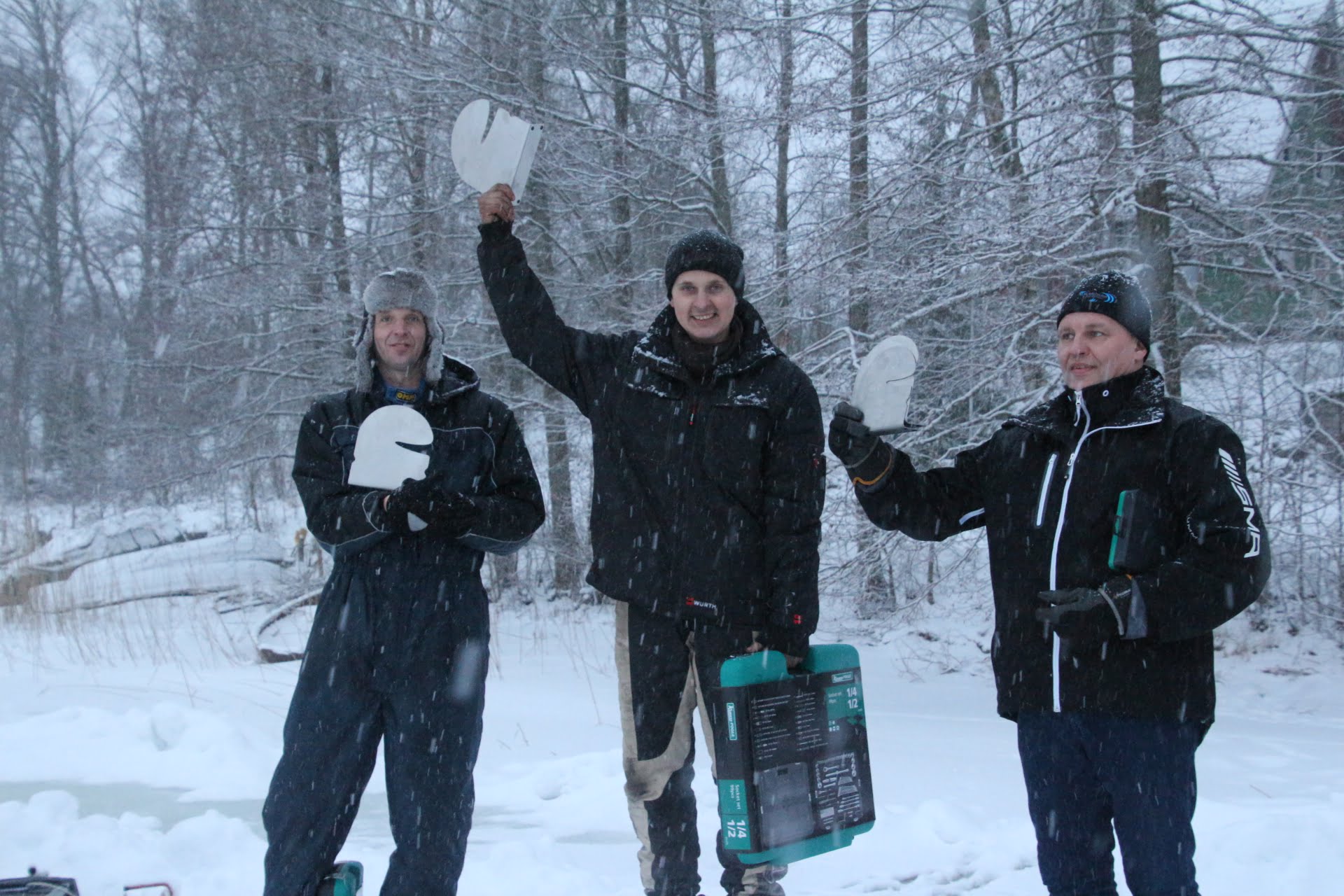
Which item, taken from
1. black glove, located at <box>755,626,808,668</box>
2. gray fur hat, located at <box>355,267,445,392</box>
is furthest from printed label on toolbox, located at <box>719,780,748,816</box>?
gray fur hat, located at <box>355,267,445,392</box>

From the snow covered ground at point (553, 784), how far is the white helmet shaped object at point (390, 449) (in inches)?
54.7

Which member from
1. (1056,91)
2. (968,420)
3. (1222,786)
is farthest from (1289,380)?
(1222,786)

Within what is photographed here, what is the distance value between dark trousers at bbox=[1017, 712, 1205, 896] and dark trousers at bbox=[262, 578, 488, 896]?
4.45ft

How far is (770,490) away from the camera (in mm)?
2584

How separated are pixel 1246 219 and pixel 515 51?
5.85m

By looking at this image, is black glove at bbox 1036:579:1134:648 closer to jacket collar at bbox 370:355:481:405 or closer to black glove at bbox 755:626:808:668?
black glove at bbox 755:626:808:668

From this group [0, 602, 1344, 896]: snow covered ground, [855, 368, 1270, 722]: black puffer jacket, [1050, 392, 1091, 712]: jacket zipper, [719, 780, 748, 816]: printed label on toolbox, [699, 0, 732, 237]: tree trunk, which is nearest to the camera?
[855, 368, 1270, 722]: black puffer jacket

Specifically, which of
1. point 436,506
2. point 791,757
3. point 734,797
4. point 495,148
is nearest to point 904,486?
point 791,757

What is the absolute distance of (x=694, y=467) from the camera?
8.47ft

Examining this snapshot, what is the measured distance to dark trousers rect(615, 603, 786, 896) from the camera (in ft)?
8.34

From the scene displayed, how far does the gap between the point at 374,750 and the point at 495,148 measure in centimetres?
159

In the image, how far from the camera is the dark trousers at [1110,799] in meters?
1.98

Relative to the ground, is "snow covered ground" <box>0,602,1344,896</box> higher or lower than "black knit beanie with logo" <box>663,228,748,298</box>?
lower

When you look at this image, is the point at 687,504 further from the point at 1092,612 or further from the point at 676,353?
the point at 1092,612
